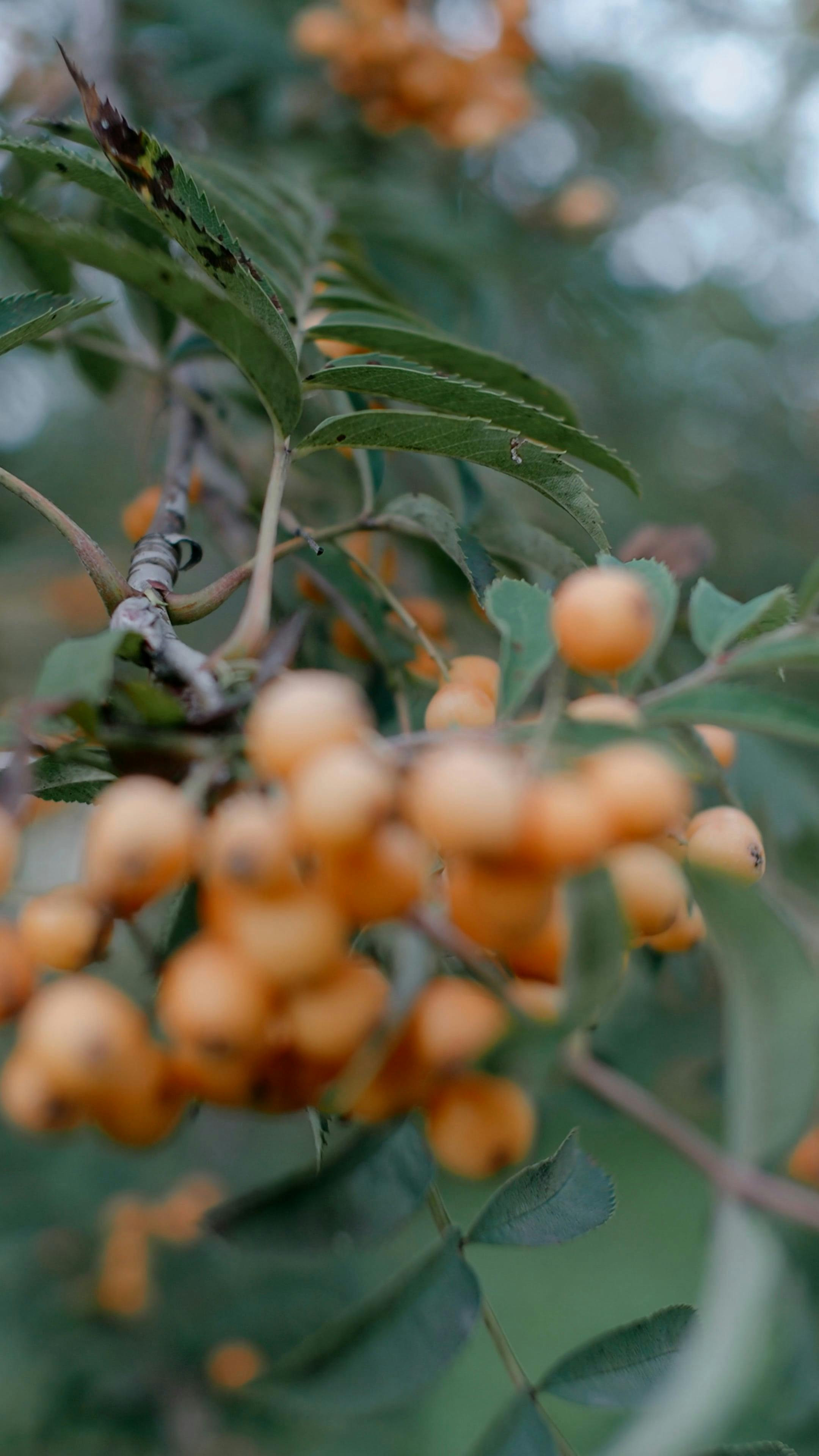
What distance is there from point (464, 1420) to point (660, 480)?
3.00 m

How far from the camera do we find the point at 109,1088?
410 millimetres

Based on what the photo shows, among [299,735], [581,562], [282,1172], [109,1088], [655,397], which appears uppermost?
[655,397]

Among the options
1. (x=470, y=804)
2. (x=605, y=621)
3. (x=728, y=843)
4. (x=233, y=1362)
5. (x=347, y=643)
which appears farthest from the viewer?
(x=233, y=1362)

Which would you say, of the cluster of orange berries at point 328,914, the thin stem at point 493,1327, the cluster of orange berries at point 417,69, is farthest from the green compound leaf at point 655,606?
the cluster of orange berries at point 417,69

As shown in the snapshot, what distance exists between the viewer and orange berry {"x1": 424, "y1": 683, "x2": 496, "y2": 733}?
0.61 m

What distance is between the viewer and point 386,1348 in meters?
0.49

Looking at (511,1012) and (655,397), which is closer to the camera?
(511,1012)

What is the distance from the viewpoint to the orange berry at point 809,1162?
112 cm

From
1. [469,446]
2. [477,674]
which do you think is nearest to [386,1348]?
→ [477,674]

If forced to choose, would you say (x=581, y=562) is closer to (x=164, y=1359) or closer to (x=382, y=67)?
(x=382, y=67)

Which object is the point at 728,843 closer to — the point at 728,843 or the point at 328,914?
the point at 728,843

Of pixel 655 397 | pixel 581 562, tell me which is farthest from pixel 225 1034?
pixel 655 397

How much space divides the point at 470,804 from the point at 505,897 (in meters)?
0.05

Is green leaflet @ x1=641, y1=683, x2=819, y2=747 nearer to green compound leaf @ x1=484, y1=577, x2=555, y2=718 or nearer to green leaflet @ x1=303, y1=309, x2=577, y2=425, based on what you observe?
green compound leaf @ x1=484, y1=577, x2=555, y2=718
